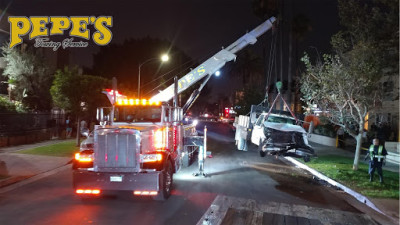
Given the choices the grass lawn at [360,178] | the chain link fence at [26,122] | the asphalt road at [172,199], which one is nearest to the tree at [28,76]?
the chain link fence at [26,122]

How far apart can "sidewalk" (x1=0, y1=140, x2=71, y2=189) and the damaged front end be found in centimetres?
861

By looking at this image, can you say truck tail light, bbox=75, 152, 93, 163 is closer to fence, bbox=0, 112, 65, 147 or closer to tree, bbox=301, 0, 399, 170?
tree, bbox=301, 0, 399, 170

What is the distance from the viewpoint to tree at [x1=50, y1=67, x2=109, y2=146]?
25708mm

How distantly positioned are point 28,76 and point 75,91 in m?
4.67

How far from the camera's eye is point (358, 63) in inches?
499

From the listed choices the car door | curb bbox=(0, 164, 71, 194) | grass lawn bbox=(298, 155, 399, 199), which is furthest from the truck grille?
the car door

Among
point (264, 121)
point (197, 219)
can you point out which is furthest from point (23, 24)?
point (197, 219)

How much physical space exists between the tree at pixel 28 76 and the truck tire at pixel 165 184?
72.8 ft

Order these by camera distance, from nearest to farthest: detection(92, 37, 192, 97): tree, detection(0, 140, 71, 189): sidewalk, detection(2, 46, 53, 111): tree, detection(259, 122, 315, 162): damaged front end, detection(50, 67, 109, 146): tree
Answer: detection(0, 140, 71, 189): sidewalk → detection(259, 122, 315, 162): damaged front end → detection(50, 67, 109, 146): tree → detection(2, 46, 53, 111): tree → detection(92, 37, 192, 97): tree

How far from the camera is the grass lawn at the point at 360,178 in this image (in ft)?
33.4

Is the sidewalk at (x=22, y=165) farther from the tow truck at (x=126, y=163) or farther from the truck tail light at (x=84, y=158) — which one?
the tow truck at (x=126, y=163)

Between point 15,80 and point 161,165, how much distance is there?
23.1 meters

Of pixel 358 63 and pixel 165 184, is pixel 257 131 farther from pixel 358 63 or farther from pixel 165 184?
pixel 165 184

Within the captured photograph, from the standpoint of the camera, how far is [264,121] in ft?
54.1
